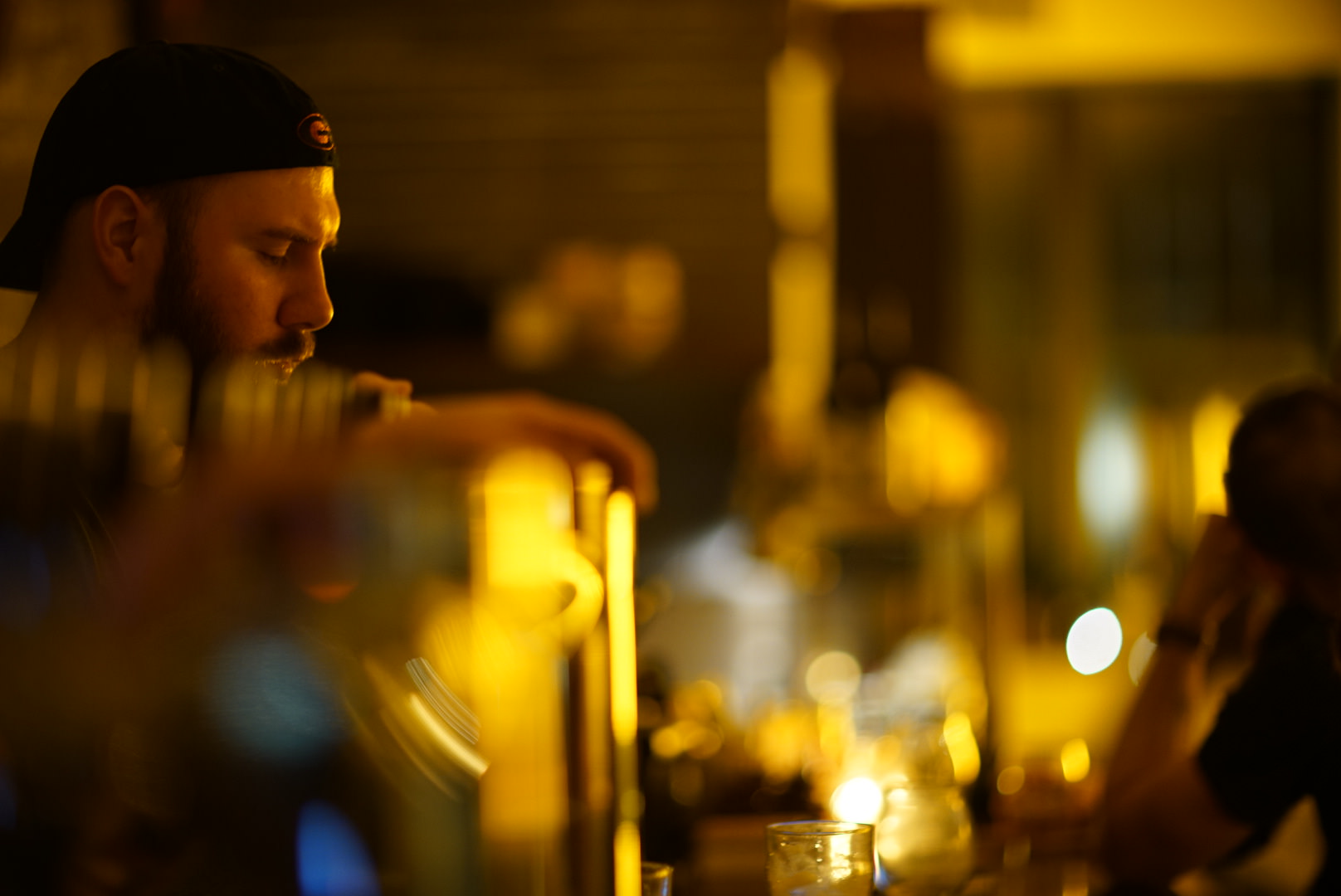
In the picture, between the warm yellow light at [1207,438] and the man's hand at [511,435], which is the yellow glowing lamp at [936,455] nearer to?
the warm yellow light at [1207,438]

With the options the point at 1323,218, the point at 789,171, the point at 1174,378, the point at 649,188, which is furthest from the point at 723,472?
the point at 1323,218

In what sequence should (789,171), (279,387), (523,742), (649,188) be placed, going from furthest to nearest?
(789,171), (649,188), (279,387), (523,742)

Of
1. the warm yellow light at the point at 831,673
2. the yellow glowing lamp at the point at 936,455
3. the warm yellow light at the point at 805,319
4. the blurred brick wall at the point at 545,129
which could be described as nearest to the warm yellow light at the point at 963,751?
the warm yellow light at the point at 831,673

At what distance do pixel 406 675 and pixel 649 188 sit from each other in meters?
2.79

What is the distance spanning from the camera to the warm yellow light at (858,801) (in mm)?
1444

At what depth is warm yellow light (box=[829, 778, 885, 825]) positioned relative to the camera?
1444mm

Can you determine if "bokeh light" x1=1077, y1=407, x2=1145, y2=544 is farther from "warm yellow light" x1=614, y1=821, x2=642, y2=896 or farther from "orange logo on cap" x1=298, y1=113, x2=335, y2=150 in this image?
"warm yellow light" x1=614, y1=821, x2=642, y2=896

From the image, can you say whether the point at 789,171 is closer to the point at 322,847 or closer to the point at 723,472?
the point at 723,472

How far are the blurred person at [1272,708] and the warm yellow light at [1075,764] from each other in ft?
0.24

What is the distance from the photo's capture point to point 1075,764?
1.71m

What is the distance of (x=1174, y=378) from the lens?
4441mm

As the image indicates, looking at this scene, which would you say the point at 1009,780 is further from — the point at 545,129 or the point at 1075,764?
the point at 545,129

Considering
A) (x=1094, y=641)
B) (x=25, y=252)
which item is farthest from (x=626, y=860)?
(x=1094, y=641)

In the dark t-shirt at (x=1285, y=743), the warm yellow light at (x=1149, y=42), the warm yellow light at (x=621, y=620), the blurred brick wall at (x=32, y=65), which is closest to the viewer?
the warm yellow light at (x=621, y=620)
